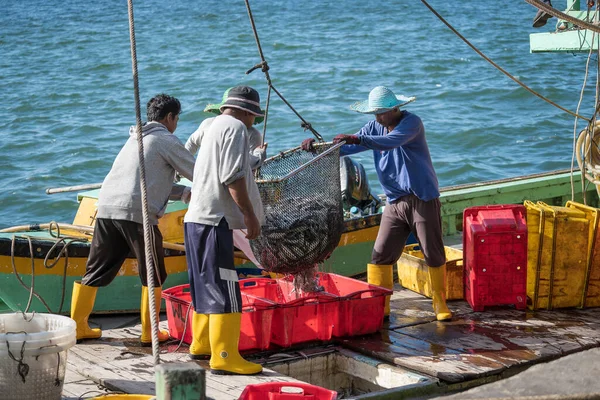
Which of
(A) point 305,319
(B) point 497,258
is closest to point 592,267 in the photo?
(B) point 497,258

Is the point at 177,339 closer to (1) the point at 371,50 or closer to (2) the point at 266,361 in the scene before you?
(2) the point at 266,361

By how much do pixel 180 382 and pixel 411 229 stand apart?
3.63 metres

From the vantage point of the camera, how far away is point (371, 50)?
1207 inches

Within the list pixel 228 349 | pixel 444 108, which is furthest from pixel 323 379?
pixel 444 108

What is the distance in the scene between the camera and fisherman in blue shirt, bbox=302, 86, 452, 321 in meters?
6.97

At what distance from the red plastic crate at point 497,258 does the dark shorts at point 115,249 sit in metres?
2.44

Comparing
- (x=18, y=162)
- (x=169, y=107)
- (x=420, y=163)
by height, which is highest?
(x=169, y=107)

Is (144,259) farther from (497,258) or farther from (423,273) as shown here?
(497,258)

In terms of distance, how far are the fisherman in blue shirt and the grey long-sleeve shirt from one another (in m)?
0.93

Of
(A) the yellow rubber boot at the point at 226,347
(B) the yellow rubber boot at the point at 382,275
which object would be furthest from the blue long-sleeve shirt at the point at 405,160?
(A) the yellow rubber boot at the point at 226,347

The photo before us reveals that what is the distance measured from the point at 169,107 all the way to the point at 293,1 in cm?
3672

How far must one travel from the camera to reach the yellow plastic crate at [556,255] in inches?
297

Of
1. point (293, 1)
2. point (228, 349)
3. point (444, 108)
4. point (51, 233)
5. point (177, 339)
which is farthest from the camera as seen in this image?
point (293, 1)

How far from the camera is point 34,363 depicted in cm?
519
